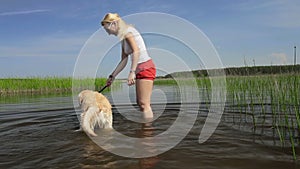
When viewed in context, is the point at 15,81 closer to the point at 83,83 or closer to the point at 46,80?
the point at 46,80

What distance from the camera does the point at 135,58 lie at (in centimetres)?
543

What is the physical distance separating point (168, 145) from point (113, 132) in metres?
1.46

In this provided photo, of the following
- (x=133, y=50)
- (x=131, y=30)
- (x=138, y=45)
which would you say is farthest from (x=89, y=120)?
(x=131, y=30)

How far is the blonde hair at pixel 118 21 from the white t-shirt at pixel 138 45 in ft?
0.30

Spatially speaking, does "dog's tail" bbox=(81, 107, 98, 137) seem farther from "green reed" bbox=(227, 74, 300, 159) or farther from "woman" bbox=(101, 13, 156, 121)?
"green reed" bbox=(227, 74, 300, 159)

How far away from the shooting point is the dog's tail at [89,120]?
4.69 m

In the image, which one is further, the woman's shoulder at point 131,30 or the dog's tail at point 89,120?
the woman's shoulder at point 131,30

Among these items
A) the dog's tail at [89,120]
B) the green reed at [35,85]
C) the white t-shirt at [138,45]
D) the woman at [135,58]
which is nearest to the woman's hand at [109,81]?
the woman at [135,58]

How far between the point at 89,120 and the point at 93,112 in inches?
7.2

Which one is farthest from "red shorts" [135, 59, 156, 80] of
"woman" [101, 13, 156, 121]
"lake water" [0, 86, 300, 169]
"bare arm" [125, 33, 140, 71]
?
"lake water" [0, 86, 300, 169]

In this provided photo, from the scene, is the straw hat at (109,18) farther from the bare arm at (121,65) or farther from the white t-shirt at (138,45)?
the bare arm at (121,65)

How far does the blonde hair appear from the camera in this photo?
5.31 m

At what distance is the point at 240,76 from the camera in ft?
28.9

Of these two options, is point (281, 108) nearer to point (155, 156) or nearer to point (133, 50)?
point (133, 50)
